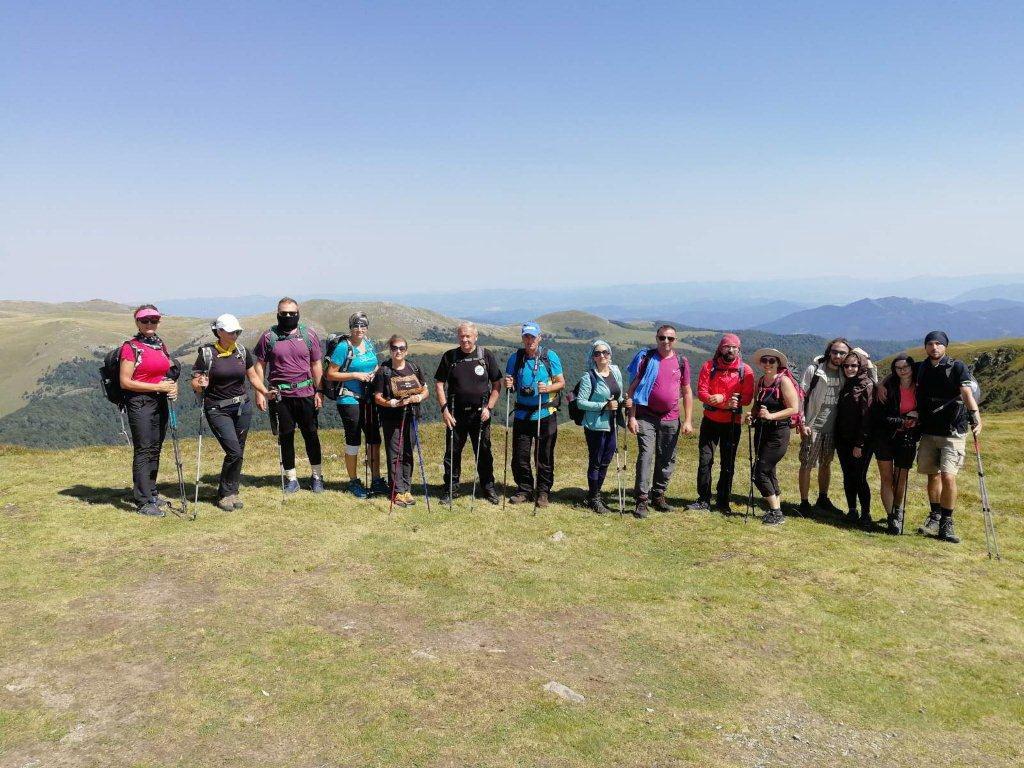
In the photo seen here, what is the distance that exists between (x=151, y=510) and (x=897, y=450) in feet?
49.2

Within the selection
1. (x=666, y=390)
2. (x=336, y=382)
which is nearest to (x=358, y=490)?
(x=336, y=382)

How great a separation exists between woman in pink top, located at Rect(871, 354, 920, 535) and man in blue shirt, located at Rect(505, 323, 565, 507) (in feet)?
21.9

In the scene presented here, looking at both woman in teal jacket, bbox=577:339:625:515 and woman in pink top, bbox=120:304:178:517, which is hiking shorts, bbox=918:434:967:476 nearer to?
woman in teal jacket, bbox=577:339:625:515

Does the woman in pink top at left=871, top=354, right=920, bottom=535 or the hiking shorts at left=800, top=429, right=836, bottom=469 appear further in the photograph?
the hiking shorts at left=800, top=429, right=836, bottom=469

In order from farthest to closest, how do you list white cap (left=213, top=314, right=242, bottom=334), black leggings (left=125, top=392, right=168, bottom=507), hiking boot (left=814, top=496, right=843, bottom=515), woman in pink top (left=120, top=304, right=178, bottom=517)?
hiking boot (left=814, top=496, right=843, bottom=515), white cap (left=213, top=314, right=242, bottom=334), black leggings (left=125, top=392, right=168, bottom=507), woman in pink top (left=120, top=304, right=178, bottom=517)

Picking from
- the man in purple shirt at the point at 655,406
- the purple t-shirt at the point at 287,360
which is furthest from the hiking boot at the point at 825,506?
the purple t-shirt at the point at 287,360

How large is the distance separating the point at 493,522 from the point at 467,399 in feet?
8.68

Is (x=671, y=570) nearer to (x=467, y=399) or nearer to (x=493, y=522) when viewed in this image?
(x=493, y=522)

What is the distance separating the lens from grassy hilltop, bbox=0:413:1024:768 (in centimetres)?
586

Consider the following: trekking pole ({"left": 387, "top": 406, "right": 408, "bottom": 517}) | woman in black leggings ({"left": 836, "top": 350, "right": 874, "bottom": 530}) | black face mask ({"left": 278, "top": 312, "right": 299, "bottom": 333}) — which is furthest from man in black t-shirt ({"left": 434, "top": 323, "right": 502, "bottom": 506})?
woman in black leggings ({"left": 836, "top": 350, "right": 874, "bottom": 530})

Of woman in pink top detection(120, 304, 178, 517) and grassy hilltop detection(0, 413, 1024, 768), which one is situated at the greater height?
woman in pink top detection(120, 304, 178, 517)

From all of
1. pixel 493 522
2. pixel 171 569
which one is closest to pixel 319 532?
pixel 171 569

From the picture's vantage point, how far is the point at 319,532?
1144 centimetres

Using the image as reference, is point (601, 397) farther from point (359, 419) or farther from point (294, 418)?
point (294, 418)
